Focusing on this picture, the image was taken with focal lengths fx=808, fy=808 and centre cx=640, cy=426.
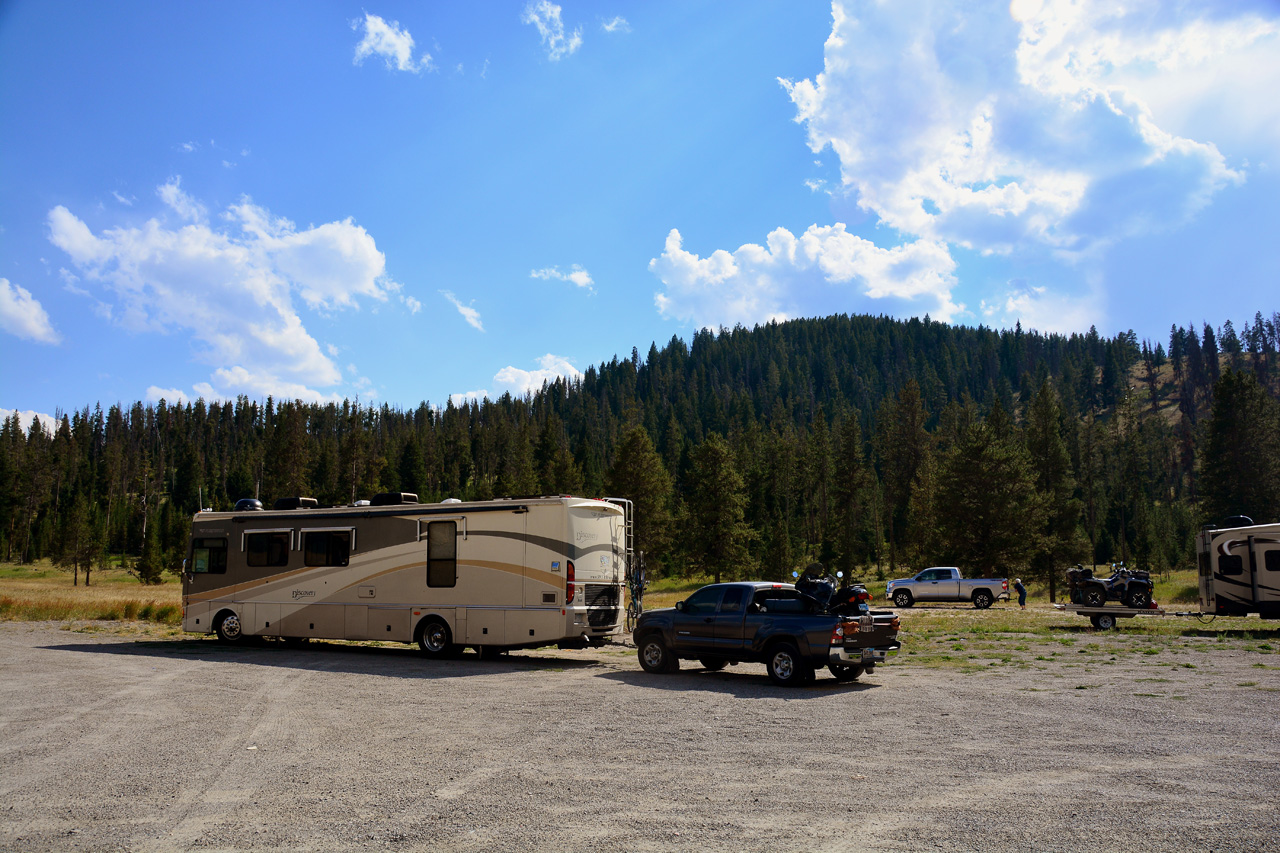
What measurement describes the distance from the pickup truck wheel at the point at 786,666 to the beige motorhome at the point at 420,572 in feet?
13.8

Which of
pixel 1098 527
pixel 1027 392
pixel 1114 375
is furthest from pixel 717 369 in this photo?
pixel 1098 527

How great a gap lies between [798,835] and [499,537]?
11791 millimetres

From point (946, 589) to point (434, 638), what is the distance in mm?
28518

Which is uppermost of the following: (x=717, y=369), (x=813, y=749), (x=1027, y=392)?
(x=717, y=369)

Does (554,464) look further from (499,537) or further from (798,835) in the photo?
(798,835)

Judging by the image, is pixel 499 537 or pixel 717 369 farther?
pixel 717 369

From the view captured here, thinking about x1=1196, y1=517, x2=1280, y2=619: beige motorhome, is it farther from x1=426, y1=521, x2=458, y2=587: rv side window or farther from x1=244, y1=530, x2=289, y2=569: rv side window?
x1=244, y1=530, x2=289, y2=569: rv side window

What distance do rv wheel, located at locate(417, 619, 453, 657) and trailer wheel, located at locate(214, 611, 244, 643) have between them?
5.64m

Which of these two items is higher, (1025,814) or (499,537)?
(499,537)

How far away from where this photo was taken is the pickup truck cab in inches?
511

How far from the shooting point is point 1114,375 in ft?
543

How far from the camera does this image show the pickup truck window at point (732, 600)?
14.2 meters

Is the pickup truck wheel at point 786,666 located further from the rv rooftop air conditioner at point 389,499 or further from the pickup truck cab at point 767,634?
the rv rooftop air conditioner at point 389,499

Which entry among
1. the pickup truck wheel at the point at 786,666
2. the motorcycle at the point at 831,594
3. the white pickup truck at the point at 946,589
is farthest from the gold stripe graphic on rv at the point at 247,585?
the white pickup truck at the point at 946,589
